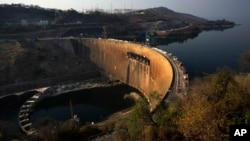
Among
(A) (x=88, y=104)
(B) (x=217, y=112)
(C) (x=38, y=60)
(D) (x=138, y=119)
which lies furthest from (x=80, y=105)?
(B) (x=217, y=112)

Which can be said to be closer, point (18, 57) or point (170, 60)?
point (170, 60)

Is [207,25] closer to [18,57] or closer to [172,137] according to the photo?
[18,57]

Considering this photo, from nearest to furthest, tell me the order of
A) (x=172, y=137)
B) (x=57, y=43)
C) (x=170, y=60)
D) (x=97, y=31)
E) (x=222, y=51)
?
(x=172, y=137) → (x=170, y=60) → (x=57, y=43) → (x=222, y=51) → (x=97, y=31)

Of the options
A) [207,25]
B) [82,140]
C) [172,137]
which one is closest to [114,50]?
[82,140]

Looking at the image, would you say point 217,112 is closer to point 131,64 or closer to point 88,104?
point 88,104

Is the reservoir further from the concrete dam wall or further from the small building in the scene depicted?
the small building

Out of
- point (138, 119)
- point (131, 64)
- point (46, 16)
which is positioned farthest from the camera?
point (46, 16)
